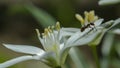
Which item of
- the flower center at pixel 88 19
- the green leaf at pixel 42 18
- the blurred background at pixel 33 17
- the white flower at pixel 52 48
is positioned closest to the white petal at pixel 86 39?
the white flower at pixel 52 48

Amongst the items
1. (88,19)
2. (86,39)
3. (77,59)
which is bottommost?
(86,39)

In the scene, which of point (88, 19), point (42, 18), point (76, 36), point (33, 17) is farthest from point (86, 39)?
point (33, 17)

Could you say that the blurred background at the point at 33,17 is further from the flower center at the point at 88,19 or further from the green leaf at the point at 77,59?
the flower center at the point at 88,19

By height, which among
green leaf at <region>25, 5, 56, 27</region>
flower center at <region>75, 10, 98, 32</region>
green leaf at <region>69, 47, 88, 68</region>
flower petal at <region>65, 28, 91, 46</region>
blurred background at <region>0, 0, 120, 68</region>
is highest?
blurred background at <region>0, 0, 120, 68</region>

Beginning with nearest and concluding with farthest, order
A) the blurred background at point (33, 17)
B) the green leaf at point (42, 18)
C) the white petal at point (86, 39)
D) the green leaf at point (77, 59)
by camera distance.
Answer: the white petal at point (86, 39) < the green leaf at point (77, 59) < the green leaf at point (42, 18) < the blurred background at point (33, 17)

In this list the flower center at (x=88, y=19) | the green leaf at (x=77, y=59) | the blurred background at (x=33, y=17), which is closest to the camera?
the flower center at (x=88, y=19)

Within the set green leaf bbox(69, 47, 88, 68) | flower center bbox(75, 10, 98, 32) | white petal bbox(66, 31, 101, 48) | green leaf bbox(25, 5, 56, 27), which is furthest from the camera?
green leaf bbox(25, 5, 56, 27)

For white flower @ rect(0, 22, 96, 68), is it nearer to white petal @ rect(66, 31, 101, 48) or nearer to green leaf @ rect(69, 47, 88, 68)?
white petal @ rect(66, 31, 101, 48)

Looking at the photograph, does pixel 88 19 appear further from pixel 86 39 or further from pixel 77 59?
pixel 77 59

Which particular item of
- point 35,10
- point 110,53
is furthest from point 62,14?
point 110,53

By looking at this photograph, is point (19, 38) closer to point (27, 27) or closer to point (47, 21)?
point (27, 27)

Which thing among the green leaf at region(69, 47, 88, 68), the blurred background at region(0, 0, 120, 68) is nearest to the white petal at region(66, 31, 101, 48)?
the green leaf at region(69, 47, 88, 68)
